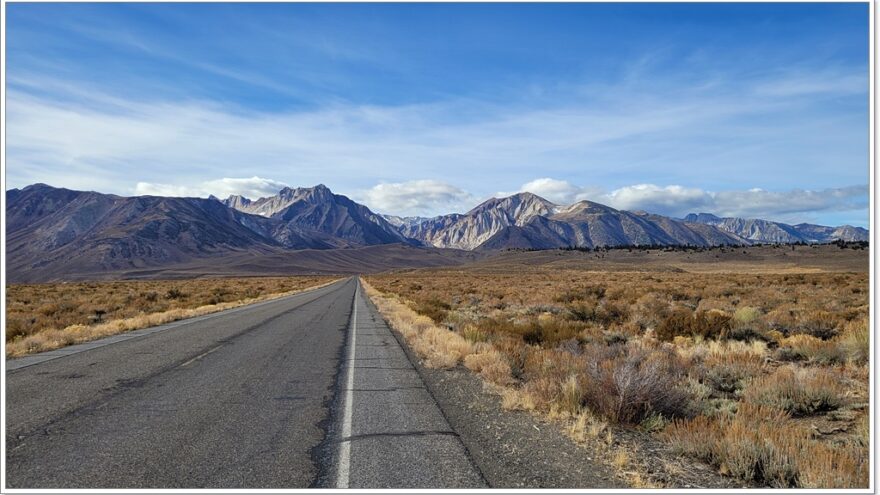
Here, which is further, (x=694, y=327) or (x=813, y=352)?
(x=694, y=327)

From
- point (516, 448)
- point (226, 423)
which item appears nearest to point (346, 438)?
point (226, 423)

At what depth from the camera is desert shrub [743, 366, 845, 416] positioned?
7.97 m

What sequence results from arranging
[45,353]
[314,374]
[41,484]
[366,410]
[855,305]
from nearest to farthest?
[41,484] < [366,410] < [314,374] < [45,353] < [855,305]

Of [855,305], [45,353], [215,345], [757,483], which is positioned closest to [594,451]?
[757,483]

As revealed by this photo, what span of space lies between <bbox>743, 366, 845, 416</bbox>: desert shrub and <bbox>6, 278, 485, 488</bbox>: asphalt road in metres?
5.32

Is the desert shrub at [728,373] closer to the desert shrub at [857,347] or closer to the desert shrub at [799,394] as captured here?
the desert shrub at [799,394]

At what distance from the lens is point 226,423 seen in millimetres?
7395

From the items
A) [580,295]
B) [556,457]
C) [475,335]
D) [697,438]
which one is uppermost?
[697,438]

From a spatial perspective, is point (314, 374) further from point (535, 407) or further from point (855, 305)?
point (855, 305)

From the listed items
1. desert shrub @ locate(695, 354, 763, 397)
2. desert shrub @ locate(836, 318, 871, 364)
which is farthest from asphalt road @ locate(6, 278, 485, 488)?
desert shrub @ locate(836, 318, 871, 364)

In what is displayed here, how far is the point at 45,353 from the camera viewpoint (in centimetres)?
1473

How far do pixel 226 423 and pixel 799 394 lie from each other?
909cm

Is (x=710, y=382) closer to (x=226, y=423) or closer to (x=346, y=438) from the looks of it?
(x=346, y=438)

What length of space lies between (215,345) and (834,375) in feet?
52.5
